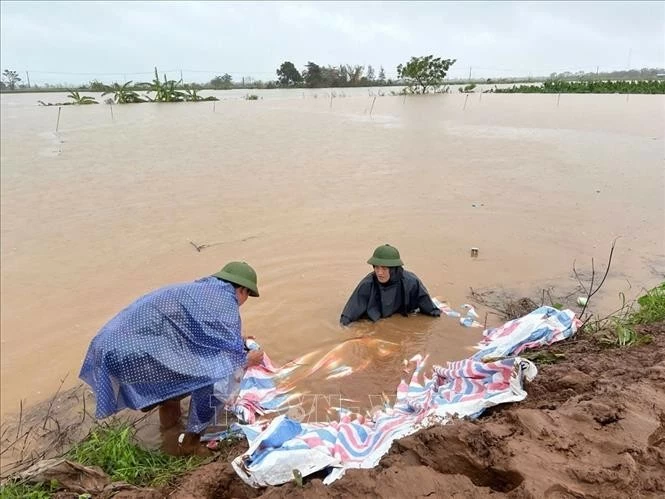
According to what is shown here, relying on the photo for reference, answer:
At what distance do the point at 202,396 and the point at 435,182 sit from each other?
711 cm

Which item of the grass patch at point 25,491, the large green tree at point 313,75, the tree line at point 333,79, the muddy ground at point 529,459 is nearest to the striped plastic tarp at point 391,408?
the muddy ground at point 529,459

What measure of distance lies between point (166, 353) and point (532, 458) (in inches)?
68.9

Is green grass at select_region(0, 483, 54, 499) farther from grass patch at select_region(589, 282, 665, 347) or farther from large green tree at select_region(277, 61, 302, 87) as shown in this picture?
large green tree at select_region(277, 61, 302, 87)

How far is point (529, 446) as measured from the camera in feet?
6.64

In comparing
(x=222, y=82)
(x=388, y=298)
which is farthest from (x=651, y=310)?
(x=222, y=82)

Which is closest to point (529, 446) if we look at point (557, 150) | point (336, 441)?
point (336, 441)

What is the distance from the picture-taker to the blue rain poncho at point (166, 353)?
259cm

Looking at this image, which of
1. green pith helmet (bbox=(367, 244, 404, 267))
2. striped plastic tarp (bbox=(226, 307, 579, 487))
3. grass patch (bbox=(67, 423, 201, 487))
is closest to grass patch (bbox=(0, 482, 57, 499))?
grass patch (bbox=(67, 423, 201, 487))

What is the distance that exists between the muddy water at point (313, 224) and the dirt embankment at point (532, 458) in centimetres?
127

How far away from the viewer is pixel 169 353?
261cm

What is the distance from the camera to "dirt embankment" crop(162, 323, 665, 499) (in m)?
1.82

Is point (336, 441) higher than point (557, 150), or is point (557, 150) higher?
point (557, 150)

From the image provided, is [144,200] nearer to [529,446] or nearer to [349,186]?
[349,186]

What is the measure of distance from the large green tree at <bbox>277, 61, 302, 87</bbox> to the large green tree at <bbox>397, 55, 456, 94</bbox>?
13171mm
